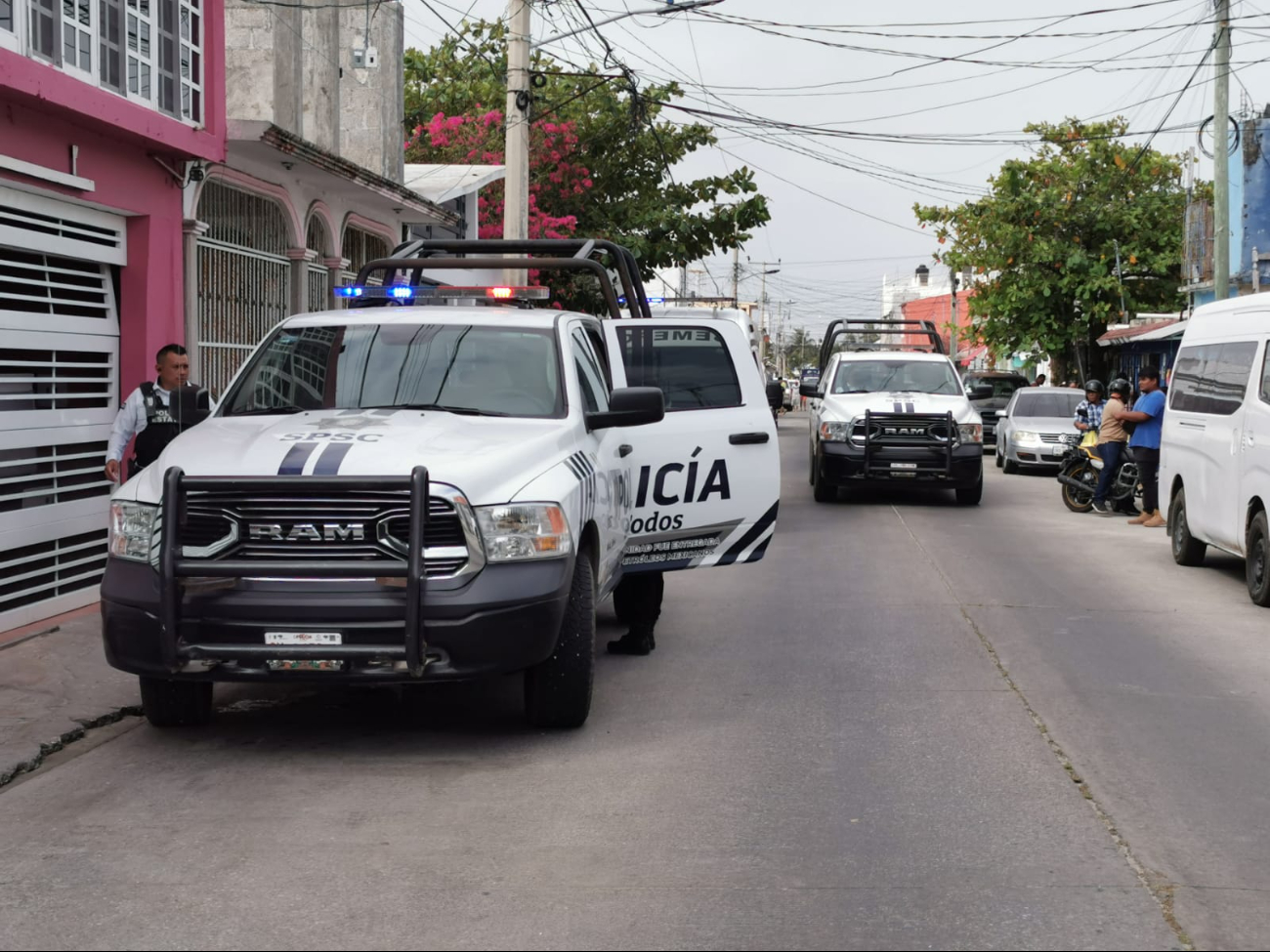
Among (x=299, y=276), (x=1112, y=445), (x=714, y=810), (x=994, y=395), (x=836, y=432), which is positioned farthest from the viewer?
(x=994, y=395)

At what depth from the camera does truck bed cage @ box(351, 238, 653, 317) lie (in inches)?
403

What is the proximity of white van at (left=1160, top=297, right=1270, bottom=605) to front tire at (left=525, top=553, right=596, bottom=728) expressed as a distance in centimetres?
646

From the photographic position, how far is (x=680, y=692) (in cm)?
816

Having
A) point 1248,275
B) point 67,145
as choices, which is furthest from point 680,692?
point 1248,275

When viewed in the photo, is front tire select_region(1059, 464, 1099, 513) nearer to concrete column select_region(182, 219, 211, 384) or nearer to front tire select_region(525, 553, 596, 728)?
concrete column select_region(182, 219, 211, 384)

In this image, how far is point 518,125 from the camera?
66.7ft

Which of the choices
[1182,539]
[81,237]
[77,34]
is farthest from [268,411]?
[1182,539]

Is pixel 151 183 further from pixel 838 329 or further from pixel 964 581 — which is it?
pixel 838 329

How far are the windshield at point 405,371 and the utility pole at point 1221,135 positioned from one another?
1879 cm

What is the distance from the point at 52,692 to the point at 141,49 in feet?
20.4

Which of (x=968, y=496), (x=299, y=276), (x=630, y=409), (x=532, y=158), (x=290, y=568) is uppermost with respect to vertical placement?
(x=532, y=158)

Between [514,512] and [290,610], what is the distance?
1002 mm

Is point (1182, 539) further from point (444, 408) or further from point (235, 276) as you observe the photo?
point (235, 276)

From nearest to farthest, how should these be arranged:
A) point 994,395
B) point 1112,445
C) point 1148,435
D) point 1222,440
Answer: point 1222,440
point 1148,435
point 1112,445
point 994,395
